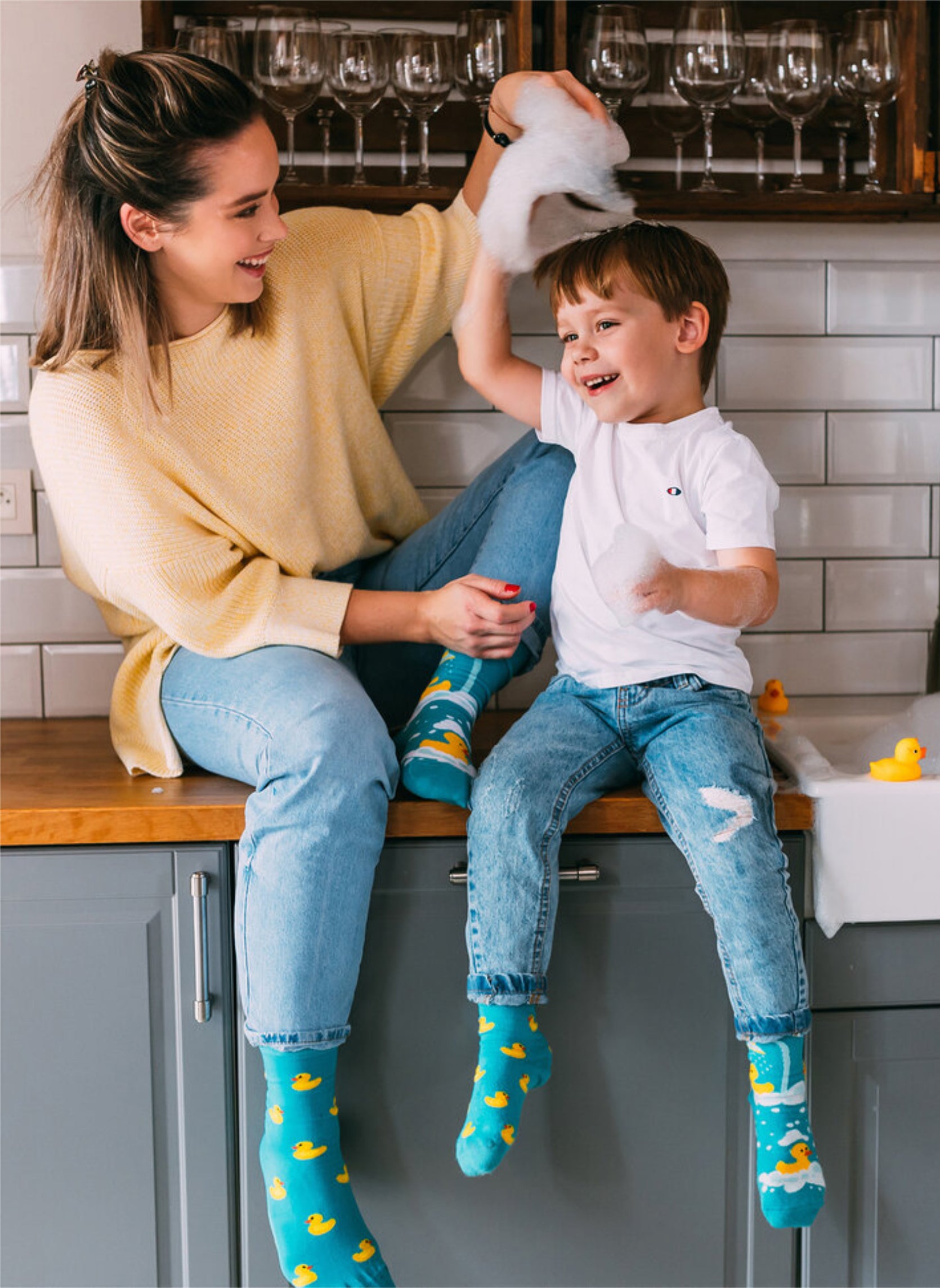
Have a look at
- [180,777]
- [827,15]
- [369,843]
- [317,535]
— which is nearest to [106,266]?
[317,535]

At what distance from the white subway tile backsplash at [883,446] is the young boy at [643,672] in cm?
40

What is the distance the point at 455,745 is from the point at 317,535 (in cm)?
33

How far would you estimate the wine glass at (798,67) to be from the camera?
154 centimetres

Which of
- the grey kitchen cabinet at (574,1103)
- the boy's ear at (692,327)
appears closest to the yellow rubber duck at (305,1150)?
the grey kitchen cabinet at (574,1103)

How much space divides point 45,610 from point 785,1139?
3.73 feet

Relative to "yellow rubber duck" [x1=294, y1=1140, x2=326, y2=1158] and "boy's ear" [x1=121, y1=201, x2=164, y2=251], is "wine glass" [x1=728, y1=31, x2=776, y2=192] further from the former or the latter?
"yellow rubber duck" [x1=294, y1=1140, x2=326, y2=1158]

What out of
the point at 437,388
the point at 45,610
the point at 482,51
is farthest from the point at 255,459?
the point at 482,51

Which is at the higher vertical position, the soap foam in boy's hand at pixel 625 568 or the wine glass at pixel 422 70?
the wine glass at pixel 422 70

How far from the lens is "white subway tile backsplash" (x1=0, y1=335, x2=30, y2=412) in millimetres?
1657

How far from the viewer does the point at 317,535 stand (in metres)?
1.47

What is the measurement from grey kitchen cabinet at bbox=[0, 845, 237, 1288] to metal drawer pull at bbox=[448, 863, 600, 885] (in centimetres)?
23

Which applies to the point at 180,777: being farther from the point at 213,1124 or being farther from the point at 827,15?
the point at 827,15

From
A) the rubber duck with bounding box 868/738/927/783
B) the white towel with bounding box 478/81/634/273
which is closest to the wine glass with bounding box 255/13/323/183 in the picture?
the white towel with bounding box 478/81/634/273

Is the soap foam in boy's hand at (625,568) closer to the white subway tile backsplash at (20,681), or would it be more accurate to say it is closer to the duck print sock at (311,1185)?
the duck print sock at (311,1185)
